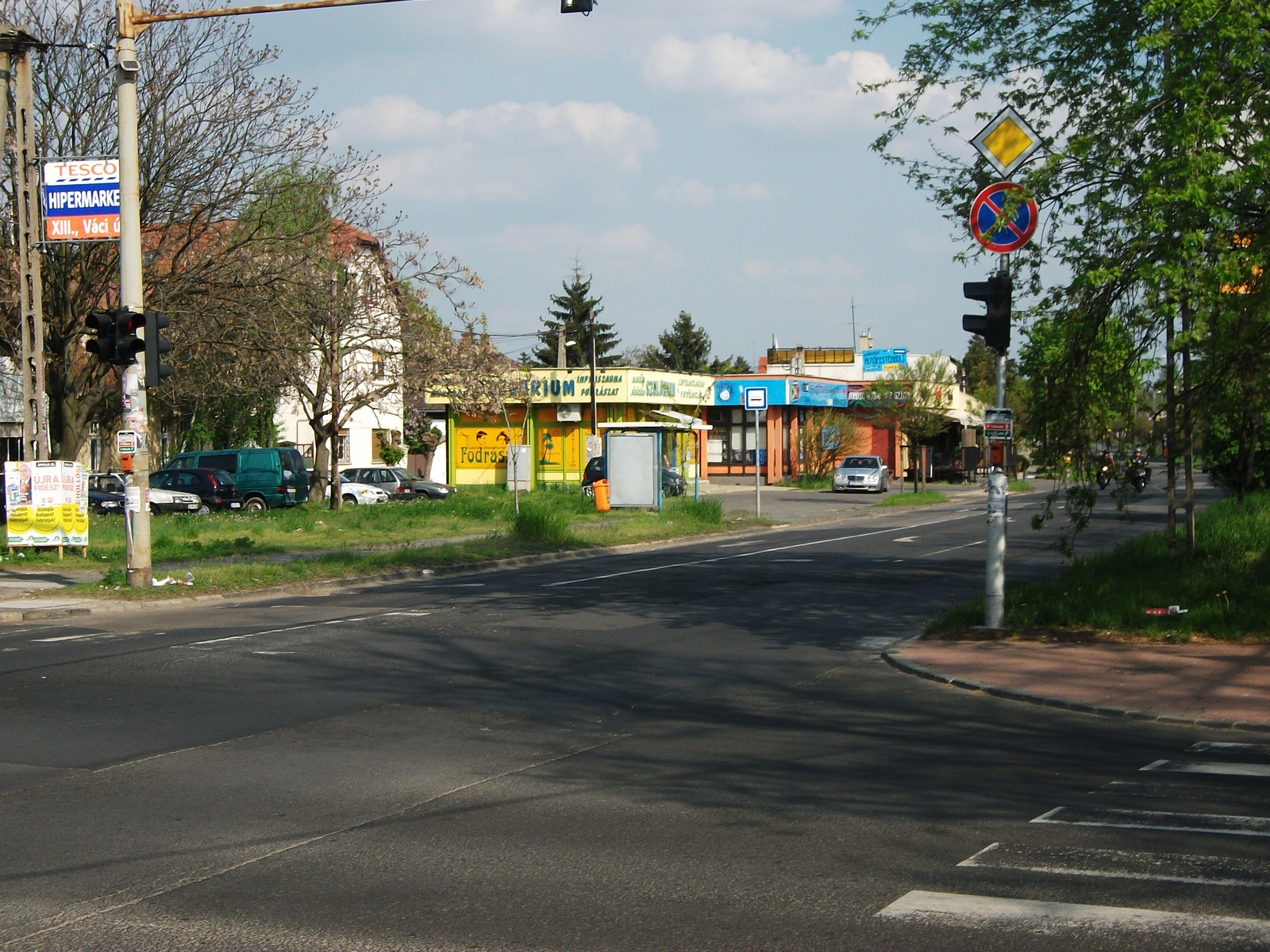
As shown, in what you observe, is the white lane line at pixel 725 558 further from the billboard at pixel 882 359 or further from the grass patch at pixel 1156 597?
the billboard at pixel 882 359

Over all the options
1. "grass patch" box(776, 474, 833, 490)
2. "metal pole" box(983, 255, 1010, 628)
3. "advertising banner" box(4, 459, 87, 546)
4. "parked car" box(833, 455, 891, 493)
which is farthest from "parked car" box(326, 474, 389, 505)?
"metal pole" box(983, 255, 1010, 628)

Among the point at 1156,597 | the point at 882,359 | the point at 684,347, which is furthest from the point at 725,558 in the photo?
the point at 684,347

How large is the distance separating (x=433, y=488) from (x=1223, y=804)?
39.7 m

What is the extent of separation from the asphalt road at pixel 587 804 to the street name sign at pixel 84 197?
7.44m

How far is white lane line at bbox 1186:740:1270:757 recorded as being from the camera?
25.8 feet

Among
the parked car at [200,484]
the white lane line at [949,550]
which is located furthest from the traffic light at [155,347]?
the parked car at [200,484]

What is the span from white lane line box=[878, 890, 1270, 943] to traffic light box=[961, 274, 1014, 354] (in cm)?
815

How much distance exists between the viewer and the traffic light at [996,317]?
12172 mm

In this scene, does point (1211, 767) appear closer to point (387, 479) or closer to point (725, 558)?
point (725, 558)

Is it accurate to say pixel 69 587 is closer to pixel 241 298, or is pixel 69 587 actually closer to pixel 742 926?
pixel 241 298

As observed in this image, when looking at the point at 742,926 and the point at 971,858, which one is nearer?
the point at 742,926

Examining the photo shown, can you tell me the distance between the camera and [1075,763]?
24.7 ft

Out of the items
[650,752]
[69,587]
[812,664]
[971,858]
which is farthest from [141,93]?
[971,858]

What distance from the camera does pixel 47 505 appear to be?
69.3 feet
